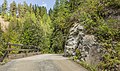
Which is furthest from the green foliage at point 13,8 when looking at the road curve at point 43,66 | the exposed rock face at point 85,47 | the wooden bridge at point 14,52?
the road curve at point 43,66

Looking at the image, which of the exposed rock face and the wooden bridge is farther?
the wooden bridge

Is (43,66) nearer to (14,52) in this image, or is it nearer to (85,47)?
(85,47)

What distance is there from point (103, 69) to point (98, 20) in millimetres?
3373

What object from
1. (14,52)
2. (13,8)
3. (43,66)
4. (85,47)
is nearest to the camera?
(43,66)

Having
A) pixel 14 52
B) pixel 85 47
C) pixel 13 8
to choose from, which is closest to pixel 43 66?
pixel 85 47

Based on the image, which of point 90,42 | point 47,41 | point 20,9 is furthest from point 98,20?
point 20,9

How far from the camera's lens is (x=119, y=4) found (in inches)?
487

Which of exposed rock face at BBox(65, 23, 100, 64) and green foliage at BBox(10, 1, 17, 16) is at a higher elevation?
green foliage at BBox(10, 1, 17, 16)

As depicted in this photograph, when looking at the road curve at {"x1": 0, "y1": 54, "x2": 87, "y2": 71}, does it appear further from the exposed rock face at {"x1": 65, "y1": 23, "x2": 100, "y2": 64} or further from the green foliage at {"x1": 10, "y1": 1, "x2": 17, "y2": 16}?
the green foliage at {"x1": 10, "y1": 1, "x2": 17, "y2": 16}

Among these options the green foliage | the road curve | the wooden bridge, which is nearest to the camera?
the road curve

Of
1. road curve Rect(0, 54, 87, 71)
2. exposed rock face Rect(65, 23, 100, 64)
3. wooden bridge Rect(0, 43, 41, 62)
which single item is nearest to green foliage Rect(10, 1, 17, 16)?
wooden bridge Rect(0, 43, 41, 62)

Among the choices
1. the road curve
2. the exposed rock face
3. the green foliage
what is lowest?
the road curve

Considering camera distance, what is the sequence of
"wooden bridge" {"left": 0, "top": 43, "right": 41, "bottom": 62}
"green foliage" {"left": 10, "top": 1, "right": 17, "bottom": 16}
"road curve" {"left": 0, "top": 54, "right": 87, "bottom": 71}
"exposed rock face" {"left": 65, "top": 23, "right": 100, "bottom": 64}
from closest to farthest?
"road curve" {"left": 0, "top": 54, "right": 87, "bottom": 71}
"exposed rock face" {"left": 65, "top": 23, "right": 100, "bottom": 64}
"wooden bridge" {"left": 0, "top": 43, "right": 41, "bottom": 62}
"green foliage" {"left": 10, "top": 1, "right": 17, "bottom": 16}

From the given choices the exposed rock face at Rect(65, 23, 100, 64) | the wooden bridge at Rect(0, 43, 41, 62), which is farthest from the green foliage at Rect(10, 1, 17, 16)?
the exposed rock face at Rect(65, 23, 100, 64)
